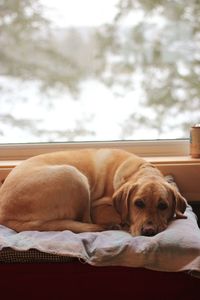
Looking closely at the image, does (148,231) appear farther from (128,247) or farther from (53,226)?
(53,226)

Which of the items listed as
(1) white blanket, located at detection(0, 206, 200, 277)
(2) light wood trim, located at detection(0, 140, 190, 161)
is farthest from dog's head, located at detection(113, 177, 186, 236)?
(2) light wood trim, located at detection(0, 140, 190, 161)

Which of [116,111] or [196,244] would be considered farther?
[116,111]

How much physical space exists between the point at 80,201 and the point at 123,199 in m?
0.21

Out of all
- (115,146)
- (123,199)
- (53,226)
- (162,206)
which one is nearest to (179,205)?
(162,206)

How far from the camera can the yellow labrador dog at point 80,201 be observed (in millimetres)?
2047

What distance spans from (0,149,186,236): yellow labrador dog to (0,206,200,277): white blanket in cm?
15

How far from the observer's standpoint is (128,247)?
5.71ft

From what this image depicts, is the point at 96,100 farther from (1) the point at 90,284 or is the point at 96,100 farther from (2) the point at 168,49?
(1) the point at 90,284

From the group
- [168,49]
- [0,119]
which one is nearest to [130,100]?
[168,49]

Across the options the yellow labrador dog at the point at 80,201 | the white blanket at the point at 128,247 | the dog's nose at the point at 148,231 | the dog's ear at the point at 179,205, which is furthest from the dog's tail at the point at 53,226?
the dog's ear at the point at 179,205

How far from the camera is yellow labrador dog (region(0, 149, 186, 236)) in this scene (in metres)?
2.05

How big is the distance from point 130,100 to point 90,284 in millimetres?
1501

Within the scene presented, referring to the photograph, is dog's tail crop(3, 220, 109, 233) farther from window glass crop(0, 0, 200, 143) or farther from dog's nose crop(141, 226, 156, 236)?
window glass crop(0, 0, 200, 143)

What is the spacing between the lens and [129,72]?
2.89 metres
